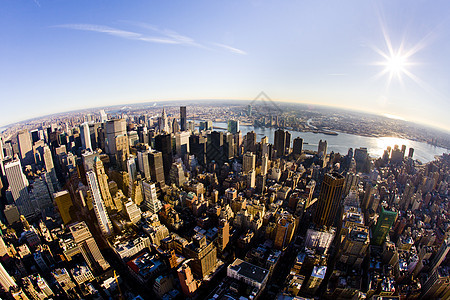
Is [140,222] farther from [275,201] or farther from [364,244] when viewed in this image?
[364,244]

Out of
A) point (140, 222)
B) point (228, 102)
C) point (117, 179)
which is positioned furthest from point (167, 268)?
point (228, 102)

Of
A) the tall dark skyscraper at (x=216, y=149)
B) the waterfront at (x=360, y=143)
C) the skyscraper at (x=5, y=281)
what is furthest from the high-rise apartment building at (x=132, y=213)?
the waterfront at (x=360, y=143)

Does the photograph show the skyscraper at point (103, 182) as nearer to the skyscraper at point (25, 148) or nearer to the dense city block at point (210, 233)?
the dense city block at point (210, 233)

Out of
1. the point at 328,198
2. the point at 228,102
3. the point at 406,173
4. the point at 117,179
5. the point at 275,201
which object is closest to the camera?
the point at 328,198

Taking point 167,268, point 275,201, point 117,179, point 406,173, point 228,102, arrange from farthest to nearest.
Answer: point 228,102 → point 406,173 → point 117,179 → point 275,201 → point 167,268

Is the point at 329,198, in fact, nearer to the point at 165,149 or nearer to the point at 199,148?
the point at 199,148

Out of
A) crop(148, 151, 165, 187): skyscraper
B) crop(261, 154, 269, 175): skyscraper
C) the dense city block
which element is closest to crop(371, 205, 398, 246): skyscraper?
the dense city block

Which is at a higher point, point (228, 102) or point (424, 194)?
point (228, 102)
